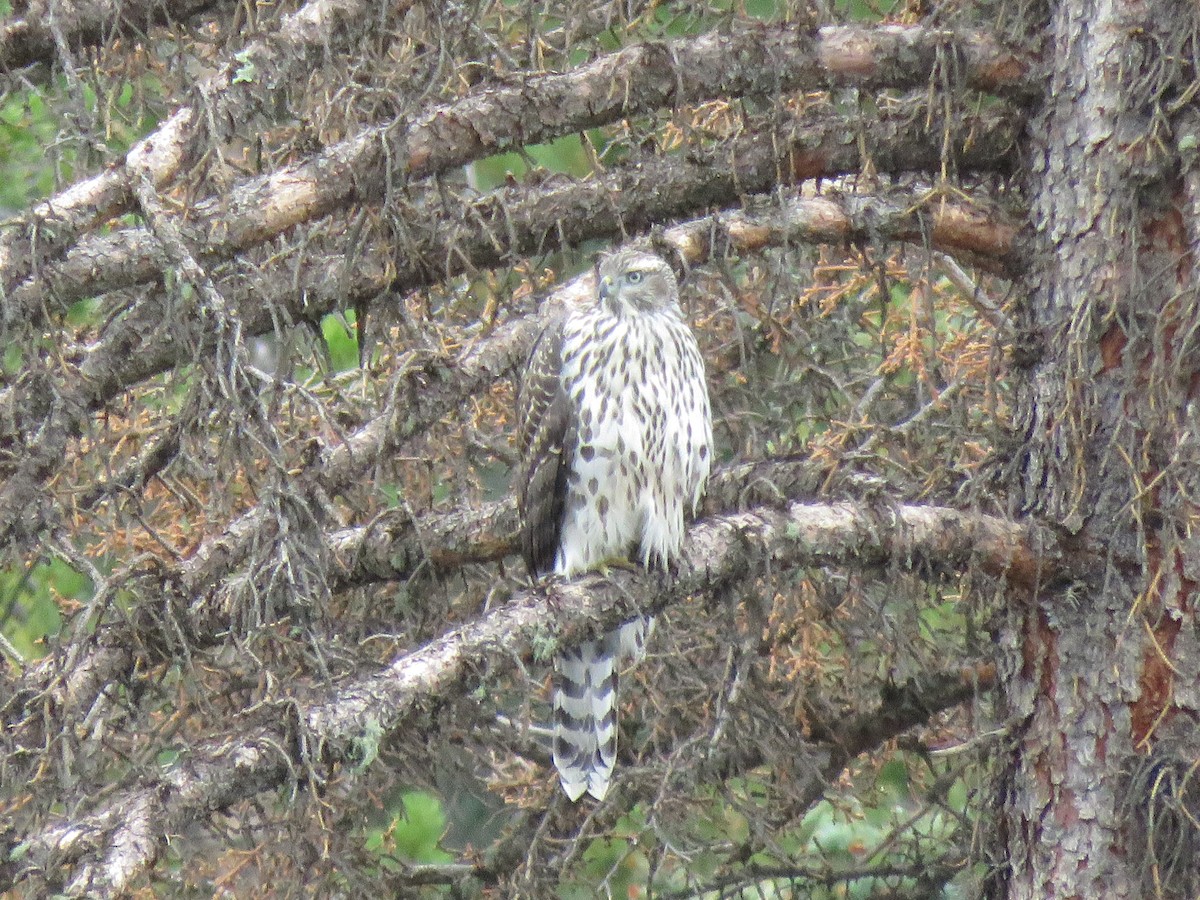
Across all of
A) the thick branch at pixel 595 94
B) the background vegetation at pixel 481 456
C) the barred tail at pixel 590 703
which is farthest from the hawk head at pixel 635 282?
the barred tail at pixel 590 703

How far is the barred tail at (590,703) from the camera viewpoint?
194 inches

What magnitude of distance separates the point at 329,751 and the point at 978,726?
1.93m

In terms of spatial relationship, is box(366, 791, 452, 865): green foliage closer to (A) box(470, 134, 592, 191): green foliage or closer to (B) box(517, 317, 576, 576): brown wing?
(B) box(517, 317, 576, 576): brown wing

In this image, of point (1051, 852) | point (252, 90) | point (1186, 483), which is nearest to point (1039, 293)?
point (1186, 483)

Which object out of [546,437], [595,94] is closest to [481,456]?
[546,437]

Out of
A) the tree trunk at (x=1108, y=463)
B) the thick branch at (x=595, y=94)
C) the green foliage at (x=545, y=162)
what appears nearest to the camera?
the thick branch at (x=595, y=94)

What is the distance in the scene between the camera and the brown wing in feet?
15.9

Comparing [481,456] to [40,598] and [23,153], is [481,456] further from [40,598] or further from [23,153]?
[23,153]

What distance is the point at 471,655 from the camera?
11.3ft

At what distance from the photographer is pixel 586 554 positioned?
4.98 metres

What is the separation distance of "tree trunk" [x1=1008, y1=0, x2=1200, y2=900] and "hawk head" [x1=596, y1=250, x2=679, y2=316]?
1.14 m

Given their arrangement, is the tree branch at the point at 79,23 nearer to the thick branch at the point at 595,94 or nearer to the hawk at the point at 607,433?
the thick branch at the point at 595,94

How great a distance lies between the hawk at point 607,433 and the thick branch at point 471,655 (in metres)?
0.54

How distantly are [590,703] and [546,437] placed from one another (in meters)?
0.93
